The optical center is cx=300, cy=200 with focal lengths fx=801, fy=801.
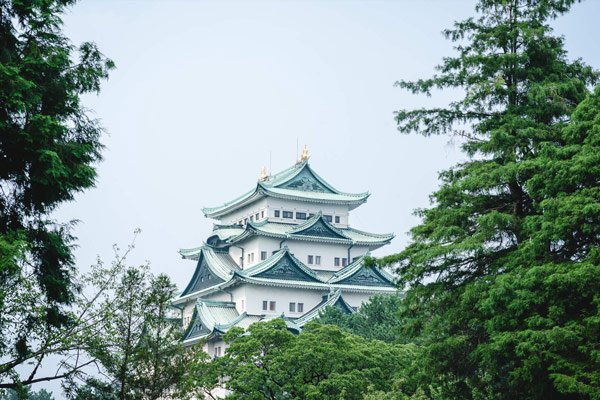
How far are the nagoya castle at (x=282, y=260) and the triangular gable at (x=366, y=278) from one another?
0.06m

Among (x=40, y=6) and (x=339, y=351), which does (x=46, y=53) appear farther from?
(x=339, y=351)

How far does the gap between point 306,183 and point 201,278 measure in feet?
31.5

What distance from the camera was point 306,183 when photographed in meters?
54.9

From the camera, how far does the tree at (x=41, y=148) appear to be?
13.2 meters

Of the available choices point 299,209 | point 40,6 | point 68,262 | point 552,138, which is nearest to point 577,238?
point 552,138

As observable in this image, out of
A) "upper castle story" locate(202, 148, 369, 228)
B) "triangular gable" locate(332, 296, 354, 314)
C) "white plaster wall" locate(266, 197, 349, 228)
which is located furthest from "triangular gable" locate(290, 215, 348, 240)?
"triangular gable" locate(332, 296, 354, 314)

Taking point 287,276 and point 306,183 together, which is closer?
point 287,276

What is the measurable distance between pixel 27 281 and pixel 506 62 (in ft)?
37.5

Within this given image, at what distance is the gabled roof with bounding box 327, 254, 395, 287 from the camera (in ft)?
160

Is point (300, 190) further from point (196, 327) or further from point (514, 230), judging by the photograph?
point (514, 230)

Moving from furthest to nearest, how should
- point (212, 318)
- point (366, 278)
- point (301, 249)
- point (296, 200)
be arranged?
point (296, 200) < point (301, 249) < point (366, 278) < point (212, 318)

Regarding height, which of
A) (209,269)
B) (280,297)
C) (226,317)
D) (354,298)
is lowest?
(226,317)

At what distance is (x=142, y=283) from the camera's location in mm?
15023

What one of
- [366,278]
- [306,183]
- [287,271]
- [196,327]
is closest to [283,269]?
[287,271]
